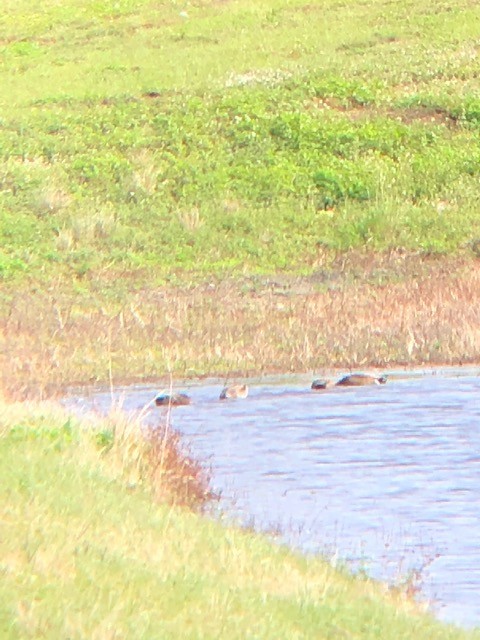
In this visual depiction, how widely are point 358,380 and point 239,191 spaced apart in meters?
11.5

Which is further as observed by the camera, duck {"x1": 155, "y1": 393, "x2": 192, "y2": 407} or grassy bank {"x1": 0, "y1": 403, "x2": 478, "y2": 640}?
duck {"x1": 155, "y1": 393, "x2": 192, "y2": 407}

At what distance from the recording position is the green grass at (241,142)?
27.5 meters

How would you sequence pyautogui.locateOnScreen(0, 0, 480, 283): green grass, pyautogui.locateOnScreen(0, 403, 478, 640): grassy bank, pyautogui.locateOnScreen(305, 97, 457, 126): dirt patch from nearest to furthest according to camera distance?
pyautogui.locateOnScreen(0, 403, 478, 640): grassy bank, pyautogui.locateOnScreen(0, 0, 480, 283): green grass, pyautogui.locateOnScreen(305, 97, 457, 126): dirt patch

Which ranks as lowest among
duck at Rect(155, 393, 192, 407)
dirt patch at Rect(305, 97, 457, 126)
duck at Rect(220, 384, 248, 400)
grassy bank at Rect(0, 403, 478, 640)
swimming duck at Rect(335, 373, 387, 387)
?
dirt patch at Rect(305, 97, 457, 126)

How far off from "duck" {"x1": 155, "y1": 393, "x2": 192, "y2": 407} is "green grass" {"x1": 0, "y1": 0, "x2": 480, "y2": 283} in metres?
7.46

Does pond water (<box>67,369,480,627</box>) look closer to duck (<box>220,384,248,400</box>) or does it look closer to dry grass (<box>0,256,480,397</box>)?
duck (<box>220,384,248,400</box>)

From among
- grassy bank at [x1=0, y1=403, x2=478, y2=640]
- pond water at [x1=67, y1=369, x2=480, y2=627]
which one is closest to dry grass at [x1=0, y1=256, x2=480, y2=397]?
pond water at [x1=67, y1=369, x2=480, y2=627]

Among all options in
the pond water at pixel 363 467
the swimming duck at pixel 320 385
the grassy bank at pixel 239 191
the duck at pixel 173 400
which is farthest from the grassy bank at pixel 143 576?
the swimming duck at pixel 320 385

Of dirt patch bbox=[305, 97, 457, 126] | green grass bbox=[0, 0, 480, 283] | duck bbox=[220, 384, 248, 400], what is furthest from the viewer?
dirt patch bbox=[305, 97, 457, 126]

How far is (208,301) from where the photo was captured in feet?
76.2

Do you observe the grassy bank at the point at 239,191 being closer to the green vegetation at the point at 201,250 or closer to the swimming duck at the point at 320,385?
the green vegetation at the point at 201,250

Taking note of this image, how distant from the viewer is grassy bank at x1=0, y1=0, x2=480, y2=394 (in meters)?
20.9

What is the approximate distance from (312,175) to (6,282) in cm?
721

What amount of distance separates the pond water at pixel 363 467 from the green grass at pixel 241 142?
7921 millimetres
